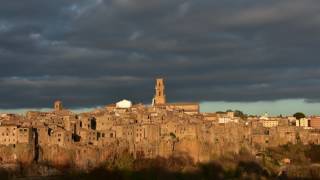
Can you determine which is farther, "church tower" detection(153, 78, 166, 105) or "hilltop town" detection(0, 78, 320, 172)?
"church tower" detection(153, 78, 166, 105)

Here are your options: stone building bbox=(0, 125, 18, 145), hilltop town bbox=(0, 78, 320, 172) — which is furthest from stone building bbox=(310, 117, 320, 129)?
stone building bbox=(0, 125, 18, 145)

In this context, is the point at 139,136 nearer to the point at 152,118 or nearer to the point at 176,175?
the point at 152,118

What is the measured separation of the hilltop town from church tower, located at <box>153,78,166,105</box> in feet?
31.9

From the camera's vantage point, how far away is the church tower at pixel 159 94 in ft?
286

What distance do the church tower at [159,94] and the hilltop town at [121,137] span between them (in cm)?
973

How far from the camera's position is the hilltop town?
2019 inches

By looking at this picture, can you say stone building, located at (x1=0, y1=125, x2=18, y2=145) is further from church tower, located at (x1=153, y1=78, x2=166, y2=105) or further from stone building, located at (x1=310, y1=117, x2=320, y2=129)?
stone building, located at (x1=310, y1=117, x2=320, y2=129)

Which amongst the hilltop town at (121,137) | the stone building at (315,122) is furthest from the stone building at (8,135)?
the stone building at (315,122)

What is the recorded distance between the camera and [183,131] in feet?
206

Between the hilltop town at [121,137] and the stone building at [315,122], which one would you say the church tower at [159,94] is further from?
the stone building at [315,122]

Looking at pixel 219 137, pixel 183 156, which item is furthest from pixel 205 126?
pixel 183 156

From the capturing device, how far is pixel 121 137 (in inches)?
2302

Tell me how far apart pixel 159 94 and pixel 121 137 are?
2957 centimetres

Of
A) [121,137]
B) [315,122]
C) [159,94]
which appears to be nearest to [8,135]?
[121,137]
